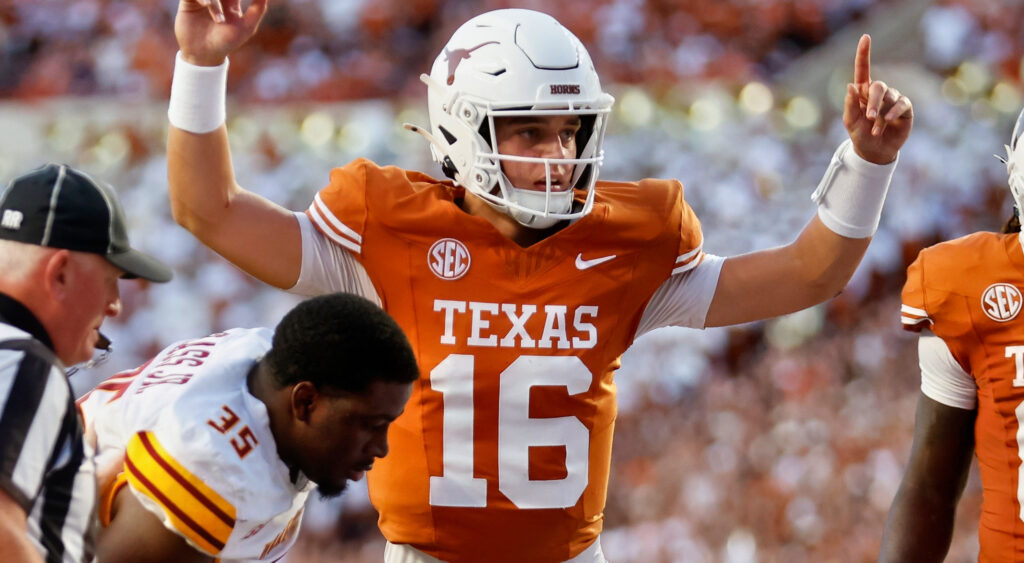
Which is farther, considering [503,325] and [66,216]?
[503,325]

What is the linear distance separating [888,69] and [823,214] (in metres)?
5.28

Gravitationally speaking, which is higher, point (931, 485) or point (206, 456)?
point (206, 456)

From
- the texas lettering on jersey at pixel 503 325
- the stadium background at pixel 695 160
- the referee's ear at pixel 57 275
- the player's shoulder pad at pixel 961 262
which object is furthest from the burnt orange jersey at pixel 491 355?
the stadium background at pixel 695 160

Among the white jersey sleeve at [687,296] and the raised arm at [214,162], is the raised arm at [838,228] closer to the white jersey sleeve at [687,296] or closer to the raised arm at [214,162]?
the white jersey sleeve at [687,296]

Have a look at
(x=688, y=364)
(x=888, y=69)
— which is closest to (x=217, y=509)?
(x=688, y=364)

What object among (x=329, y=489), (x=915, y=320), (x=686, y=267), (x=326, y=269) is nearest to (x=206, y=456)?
(x=329, y=489)

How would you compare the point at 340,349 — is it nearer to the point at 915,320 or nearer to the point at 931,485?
the point at 915,320

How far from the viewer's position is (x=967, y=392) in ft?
7.77

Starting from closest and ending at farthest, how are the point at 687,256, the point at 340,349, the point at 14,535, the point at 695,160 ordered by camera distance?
the point at 14,535
the point at 340,349
the point at 687,256
the point at 695,160

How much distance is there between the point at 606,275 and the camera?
2.37 metres

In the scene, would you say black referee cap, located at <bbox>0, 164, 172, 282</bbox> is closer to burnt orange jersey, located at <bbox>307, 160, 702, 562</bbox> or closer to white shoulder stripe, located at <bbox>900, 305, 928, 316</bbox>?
burnt orange jersey, located at <bbox>307, 160, 702, 562</bbox>

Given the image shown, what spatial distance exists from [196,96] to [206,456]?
0.67 metres

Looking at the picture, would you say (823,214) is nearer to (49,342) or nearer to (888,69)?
(49,342)

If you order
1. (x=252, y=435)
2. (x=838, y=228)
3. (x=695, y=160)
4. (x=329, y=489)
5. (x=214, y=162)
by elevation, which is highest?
(x=214, y=162)
